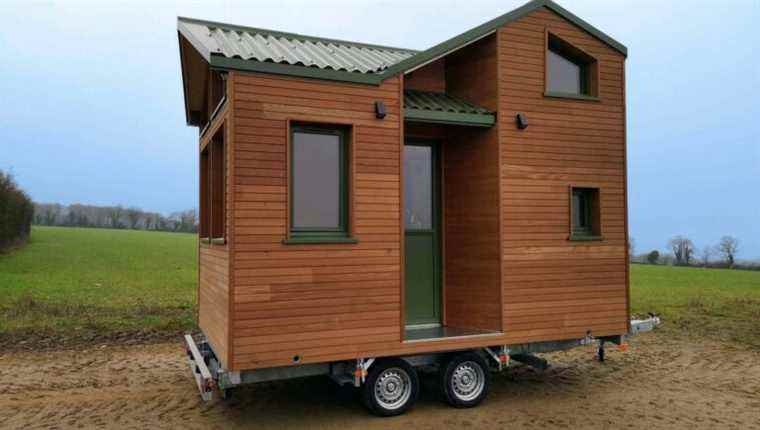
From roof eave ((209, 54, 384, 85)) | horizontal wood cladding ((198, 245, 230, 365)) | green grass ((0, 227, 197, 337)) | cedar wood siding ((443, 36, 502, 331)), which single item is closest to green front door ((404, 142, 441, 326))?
cedar wood siding ((443, 36, 502, 331))

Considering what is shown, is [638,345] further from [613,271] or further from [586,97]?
[586,97]

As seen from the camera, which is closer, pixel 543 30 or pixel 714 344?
pixel 543 30

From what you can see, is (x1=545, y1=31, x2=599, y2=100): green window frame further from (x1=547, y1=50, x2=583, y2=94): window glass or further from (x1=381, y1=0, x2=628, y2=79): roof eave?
(x1=381, y1=0, x2=628, y2=79): roof eave

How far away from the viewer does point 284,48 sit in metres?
8.19

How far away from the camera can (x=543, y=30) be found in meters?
8.62

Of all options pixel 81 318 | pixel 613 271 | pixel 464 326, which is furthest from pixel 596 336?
pixel 81 318

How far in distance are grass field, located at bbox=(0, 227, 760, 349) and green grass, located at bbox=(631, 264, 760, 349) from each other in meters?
0.02

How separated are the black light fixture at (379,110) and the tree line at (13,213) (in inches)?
1062

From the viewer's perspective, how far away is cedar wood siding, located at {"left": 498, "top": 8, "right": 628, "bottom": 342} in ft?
27.1

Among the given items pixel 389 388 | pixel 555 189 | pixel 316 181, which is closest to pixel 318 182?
pixel 316 181

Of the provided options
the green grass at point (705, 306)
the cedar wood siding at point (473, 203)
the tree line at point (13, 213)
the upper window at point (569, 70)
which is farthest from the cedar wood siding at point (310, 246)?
the tree line at point (13, 213)

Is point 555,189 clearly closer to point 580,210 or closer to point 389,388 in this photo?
point 580,210

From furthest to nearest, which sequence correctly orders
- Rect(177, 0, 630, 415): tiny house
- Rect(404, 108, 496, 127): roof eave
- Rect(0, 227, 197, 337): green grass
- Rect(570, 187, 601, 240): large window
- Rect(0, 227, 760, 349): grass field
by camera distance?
1. Rect(0, 227, 760, 349): grass field
2. Rect(0, 227, 197, 337): green grass
3. Rect(570, 187, 601, 240): large window
4. Rect(404, 108, 496, 127): roof eave
5. Rect(177, 0, 630, 415): tiny house

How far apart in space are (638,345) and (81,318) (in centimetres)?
1304
